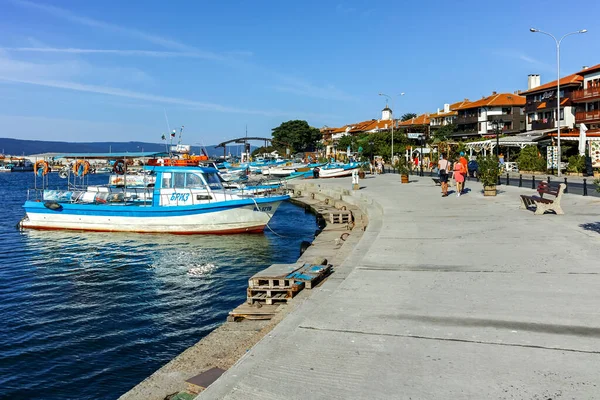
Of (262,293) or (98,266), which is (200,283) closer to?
(98,266)

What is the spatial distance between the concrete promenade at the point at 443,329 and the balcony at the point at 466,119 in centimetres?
7824

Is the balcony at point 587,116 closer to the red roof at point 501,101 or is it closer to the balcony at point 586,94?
the balcony at point 586,94

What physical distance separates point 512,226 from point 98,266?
45.9 feet

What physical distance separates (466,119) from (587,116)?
34.1m

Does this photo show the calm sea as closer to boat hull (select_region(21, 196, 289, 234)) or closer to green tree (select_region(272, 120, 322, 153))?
boat hull (select_region(21, 196, 289, 234))

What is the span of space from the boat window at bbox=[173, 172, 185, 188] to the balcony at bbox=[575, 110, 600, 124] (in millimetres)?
45628

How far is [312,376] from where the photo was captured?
5336mm

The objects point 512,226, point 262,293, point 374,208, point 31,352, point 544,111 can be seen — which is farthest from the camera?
point 544,111

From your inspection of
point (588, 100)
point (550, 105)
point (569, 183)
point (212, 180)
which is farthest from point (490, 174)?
point (550, 105)

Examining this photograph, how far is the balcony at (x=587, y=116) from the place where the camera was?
53375mm

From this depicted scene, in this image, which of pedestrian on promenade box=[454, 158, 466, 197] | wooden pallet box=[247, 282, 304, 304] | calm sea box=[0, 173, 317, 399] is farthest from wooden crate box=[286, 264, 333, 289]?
pedestrian on promenade box=[454, 158, 466, 197]

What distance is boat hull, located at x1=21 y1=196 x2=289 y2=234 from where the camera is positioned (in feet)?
83.4

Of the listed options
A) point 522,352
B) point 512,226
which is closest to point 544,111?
point 512,226

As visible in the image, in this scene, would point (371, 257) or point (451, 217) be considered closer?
point (371, 257)
